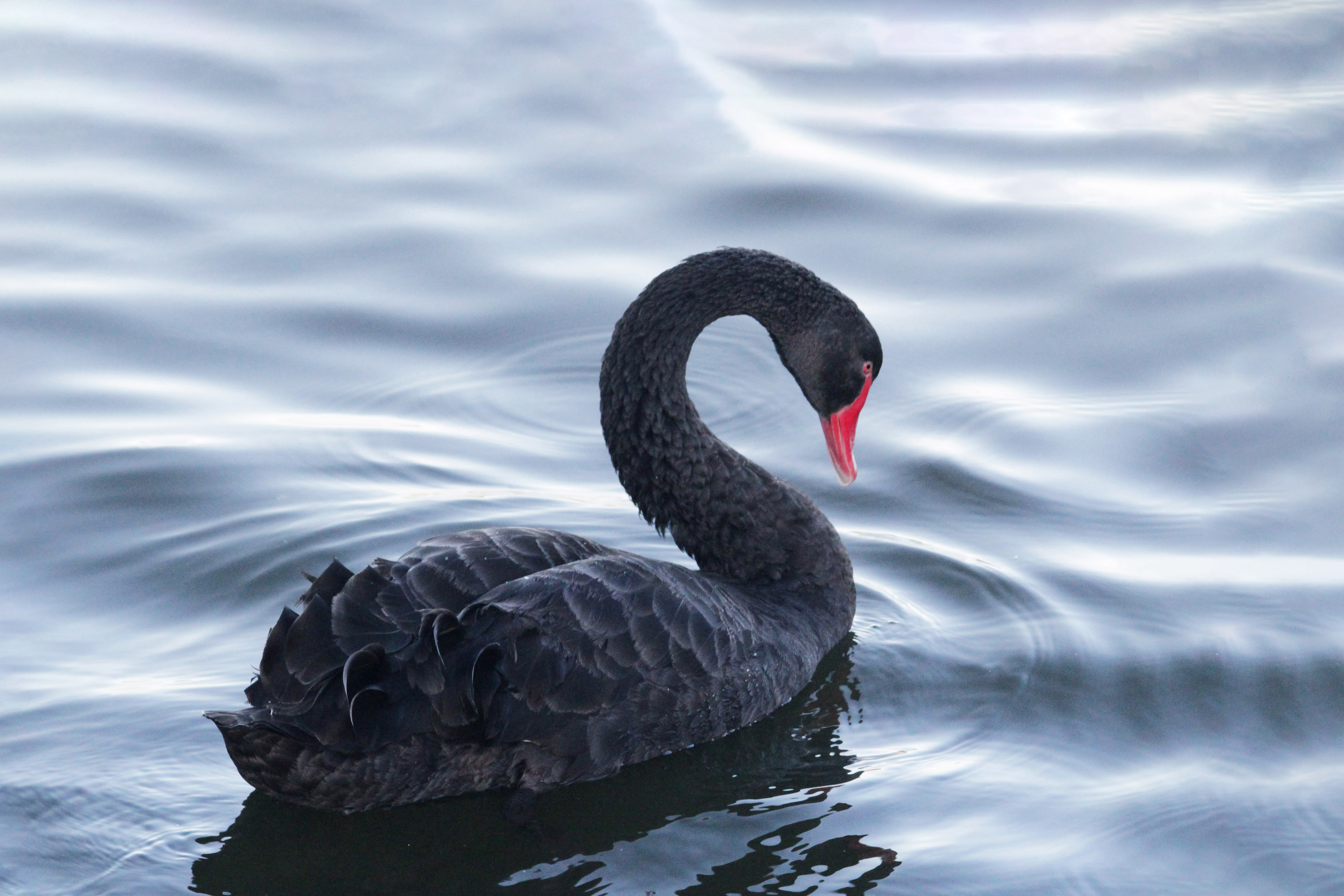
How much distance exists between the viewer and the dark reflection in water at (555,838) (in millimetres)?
5047

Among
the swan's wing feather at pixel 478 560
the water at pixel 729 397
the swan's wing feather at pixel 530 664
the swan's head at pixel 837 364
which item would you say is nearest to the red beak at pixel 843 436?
the swan's head at pixel 837 364

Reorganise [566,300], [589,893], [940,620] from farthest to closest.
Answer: [566,300], [940,620], [589,893]

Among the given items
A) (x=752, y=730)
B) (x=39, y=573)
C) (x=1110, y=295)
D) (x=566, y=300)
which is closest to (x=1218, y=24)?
(x=1110, y=295)

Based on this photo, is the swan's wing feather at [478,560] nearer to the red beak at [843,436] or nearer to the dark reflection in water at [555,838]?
the dark reflection in water at [555,838]

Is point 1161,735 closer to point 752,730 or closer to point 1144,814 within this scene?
point 1144,814

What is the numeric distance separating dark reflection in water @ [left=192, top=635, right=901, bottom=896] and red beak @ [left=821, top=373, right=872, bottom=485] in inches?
54.4

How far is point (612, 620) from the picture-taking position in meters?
5.50

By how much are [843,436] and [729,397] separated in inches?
67.7

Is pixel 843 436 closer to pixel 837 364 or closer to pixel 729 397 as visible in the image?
pixel 837 364

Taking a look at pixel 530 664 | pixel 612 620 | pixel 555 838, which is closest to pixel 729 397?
pixel 612 620

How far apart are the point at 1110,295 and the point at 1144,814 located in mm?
4439

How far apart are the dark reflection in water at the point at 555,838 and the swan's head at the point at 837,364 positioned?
1.46 meters

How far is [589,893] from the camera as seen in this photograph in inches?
196

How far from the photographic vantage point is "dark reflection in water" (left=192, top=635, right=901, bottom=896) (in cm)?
505
